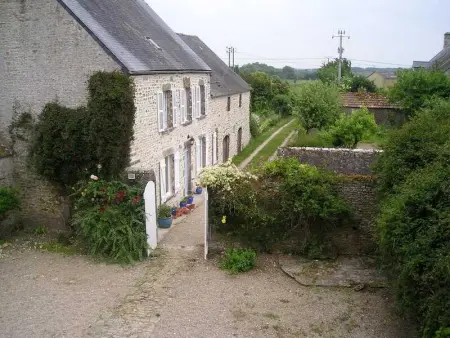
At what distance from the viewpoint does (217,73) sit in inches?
1051

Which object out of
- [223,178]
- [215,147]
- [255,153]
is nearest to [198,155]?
[215,147]

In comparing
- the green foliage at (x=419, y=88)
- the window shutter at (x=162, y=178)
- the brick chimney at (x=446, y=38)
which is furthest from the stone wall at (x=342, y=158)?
the brick chimney at (x=446, y=38)

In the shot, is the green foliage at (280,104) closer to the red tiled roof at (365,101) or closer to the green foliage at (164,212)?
the red tiled roof at (365,101)

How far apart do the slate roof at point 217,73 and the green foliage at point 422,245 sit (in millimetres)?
16410

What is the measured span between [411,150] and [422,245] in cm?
371

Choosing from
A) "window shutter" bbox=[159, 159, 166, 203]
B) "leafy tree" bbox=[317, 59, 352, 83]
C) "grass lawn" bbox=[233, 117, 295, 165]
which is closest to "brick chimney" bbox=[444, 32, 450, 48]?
"leafy tree" bbox=[317, 59, 352, 83]

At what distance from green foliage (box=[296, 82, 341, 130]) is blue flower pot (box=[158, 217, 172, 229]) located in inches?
471

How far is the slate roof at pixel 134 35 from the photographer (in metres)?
12.9

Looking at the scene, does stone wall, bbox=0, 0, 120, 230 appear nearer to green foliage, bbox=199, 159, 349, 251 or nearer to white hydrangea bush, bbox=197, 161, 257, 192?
white hydrangea bush, bbox=197, 161, 257, 192

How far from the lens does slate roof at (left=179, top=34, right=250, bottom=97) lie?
81.8ft

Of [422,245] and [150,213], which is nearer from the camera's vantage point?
[422,245]

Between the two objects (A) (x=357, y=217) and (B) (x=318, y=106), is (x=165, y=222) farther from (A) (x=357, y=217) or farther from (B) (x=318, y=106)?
(B) (x=318, y=106)

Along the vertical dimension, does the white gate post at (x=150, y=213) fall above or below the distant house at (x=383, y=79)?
below

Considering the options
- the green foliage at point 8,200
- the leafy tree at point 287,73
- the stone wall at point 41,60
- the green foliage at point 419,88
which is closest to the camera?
the stone wall at point 41,60
